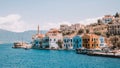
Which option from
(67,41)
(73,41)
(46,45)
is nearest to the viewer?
(73,41)

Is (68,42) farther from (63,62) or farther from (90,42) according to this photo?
(63,62)

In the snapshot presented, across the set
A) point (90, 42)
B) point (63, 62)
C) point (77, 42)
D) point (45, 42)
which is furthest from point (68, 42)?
point (63, 62)

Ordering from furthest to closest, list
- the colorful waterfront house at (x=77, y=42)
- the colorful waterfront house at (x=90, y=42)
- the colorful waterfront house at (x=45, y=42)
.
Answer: the colorful waterfront house at (x=45, y=42) < the colorful waterfront house at (x=77, y=42) < the colorful waterfront house at (x=90, y=42)

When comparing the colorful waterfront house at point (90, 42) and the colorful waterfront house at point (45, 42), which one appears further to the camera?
the colorful waterfront house at point (45, 42)

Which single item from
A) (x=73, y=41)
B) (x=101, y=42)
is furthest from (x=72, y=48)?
(x=101, y=42)

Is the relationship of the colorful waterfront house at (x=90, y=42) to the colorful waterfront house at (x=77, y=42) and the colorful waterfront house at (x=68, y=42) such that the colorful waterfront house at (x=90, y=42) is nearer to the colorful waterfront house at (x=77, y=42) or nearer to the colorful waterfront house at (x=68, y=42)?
the colorful waterfront house at (x=77, y=42)

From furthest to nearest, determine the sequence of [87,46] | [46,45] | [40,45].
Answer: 1. [40,45]
2. [46,45]
3. [87,46]

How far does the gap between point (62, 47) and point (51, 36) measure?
10.6 m

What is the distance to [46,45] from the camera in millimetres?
170750

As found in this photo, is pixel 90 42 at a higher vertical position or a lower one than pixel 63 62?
higher

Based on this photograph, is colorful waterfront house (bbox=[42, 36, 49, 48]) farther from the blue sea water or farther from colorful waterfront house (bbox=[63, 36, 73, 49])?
the blue sea water

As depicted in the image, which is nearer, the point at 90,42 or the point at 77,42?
the point at 90,42

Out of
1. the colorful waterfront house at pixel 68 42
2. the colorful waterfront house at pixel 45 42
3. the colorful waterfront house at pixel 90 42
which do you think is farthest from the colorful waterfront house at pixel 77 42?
the colorful waterfront house at pixel 45 42

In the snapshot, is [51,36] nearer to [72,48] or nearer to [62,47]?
[62,47]
